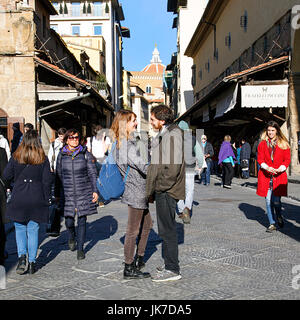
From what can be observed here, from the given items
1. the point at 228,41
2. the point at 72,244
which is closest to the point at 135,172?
the point at 72,244

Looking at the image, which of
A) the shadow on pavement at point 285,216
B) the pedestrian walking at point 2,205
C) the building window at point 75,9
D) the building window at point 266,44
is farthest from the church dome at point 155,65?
the pedestrian walking at point 2,205

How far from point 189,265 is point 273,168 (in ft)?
8.51

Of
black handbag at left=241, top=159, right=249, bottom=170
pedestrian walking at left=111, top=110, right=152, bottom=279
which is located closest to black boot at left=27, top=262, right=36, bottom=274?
pedestrian walking at left=111, top=110, right=152, bottom=279

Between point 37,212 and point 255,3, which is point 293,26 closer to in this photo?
point 255,3

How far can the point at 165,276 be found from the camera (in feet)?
13.5

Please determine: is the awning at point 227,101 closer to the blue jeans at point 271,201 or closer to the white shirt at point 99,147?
the white shirt at point 99,147

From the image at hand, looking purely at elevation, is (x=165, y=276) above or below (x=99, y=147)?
below

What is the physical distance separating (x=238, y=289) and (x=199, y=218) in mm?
4007

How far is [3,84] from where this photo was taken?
1538 centimetres

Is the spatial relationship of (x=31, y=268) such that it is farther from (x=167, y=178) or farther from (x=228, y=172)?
(x=228, y=172)

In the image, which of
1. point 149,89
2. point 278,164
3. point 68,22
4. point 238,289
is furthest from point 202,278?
point 149,89

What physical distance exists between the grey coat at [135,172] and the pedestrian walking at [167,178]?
13 cm

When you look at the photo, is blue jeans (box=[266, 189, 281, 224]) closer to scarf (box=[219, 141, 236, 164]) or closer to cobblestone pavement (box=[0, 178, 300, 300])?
cobblestone pavement (box=[0, 178, 300, 300])

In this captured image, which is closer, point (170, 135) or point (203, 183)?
point (170, 135)
